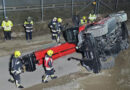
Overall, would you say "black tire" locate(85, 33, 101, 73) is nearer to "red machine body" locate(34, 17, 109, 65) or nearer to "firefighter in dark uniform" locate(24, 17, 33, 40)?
"red machine body" locate(34, 17, 109, 65)

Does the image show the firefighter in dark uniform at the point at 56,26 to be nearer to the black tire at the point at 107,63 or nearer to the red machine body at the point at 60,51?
the red machine body at the point at 60,51

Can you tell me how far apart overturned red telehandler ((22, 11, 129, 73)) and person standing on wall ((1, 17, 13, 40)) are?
4816mm

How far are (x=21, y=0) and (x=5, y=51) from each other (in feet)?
34.3

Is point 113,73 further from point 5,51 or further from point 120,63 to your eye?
point 5,51

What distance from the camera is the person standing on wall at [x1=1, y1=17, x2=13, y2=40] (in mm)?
12812

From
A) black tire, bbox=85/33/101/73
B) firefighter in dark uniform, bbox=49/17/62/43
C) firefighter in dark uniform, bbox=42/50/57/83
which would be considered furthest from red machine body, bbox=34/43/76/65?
firefighter in dark uniform, bbox=49/17/62/43

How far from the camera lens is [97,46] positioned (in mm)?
8617

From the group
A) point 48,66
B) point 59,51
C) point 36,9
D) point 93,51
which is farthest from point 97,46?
point 36,9

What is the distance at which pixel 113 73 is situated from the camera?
28.7ft

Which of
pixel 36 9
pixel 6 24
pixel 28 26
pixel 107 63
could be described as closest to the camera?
pixel 107 63

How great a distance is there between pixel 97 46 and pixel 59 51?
2.50 m

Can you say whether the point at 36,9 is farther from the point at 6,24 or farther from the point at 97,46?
the point at 97,46

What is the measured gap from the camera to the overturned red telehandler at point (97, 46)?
8211 mm

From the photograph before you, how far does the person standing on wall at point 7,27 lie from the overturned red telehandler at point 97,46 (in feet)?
15.8
